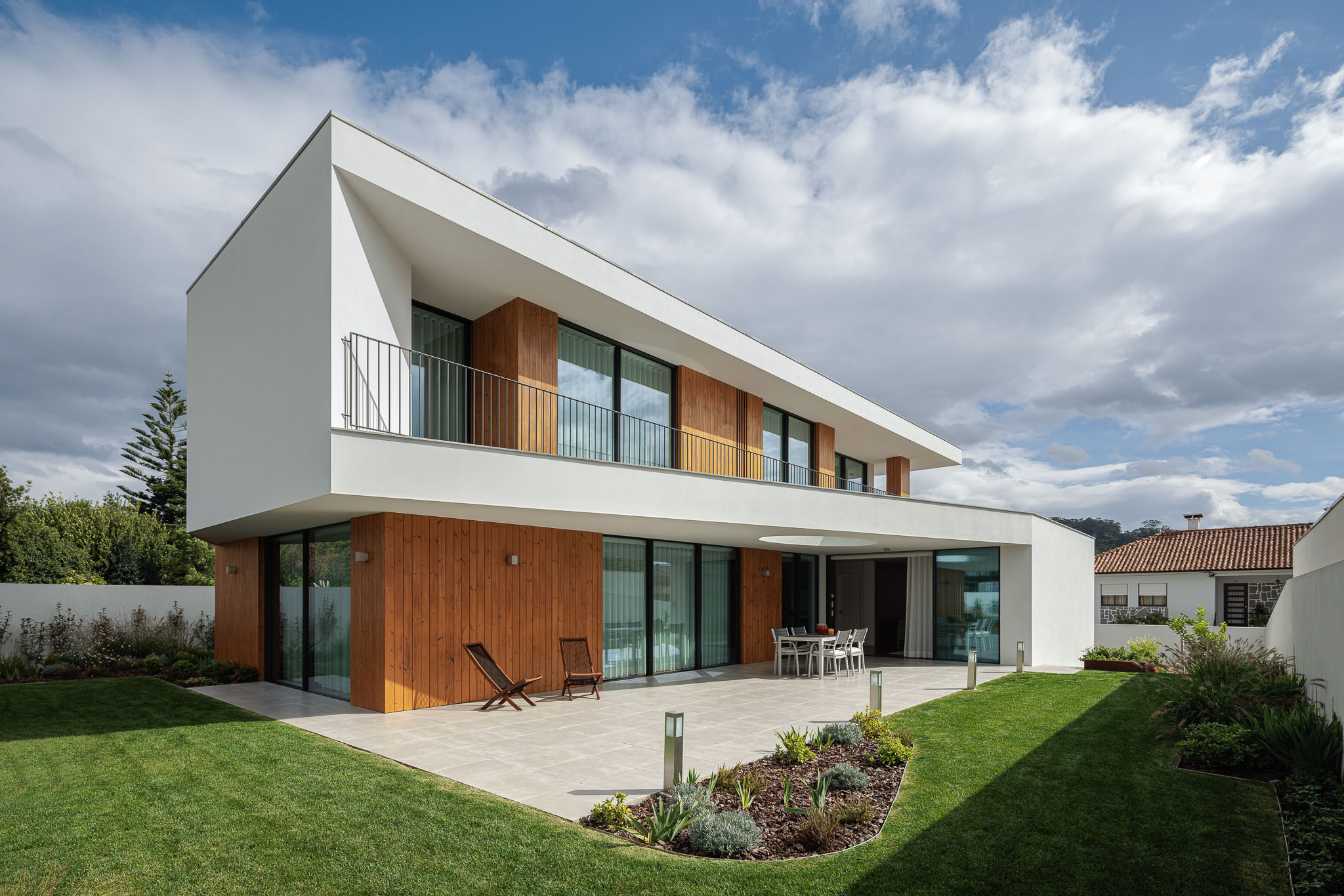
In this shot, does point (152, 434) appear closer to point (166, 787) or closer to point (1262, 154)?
point (166, 787)

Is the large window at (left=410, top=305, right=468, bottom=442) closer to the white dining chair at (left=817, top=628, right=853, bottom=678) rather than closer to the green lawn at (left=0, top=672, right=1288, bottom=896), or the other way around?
the green lawn at (left=0, top=672, right=1288, bottom=896)

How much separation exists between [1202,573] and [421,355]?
97.5ft

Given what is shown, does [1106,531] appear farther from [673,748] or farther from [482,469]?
[673,748]

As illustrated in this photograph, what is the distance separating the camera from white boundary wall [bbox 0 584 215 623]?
52.5ft

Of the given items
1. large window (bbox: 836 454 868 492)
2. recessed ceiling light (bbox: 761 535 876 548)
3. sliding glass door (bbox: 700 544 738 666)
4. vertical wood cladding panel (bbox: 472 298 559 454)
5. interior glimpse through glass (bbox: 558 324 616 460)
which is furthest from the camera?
large window (bbox: 836 454 868 492)

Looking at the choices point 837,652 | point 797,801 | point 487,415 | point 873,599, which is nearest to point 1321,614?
point 797,801

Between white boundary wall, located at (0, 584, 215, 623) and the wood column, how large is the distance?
799 inches

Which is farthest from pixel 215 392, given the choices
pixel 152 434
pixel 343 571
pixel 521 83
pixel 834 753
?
pixel 152 434

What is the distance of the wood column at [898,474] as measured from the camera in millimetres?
23797

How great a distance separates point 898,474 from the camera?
78.5ft

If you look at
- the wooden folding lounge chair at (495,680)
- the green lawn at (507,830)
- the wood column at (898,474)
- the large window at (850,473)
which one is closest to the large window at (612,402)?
the wooden folding lounge chair at (495,680)

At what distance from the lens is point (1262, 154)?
10.5 metres

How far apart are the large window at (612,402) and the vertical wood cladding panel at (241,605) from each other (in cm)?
678

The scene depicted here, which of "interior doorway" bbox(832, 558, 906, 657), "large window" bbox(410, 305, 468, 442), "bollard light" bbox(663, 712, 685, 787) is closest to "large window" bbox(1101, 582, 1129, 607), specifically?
"interior doorway" bbox(832, 558, 906, 657)
